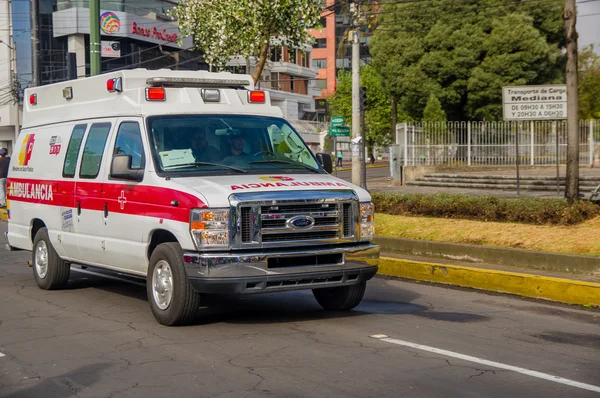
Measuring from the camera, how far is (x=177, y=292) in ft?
26.6

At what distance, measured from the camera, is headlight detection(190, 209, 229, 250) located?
783 cm

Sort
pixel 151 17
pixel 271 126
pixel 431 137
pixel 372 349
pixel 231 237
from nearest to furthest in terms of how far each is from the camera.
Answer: pixel 372 349
pixel 231 237
pixel 271 126
pixel 431 137
pixel 151 17

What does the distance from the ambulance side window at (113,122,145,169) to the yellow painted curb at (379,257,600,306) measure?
4.74 metres

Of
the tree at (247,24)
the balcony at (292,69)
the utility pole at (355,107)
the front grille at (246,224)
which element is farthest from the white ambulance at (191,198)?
the balcony at (292,69)

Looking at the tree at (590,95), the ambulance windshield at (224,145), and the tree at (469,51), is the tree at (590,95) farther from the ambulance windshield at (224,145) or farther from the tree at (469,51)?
the ambulance windshield at (224,145)

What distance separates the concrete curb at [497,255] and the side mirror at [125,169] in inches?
219

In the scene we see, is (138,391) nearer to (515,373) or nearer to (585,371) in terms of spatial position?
(515,373)

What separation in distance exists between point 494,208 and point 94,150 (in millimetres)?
7315

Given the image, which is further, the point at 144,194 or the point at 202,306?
the point at 202,306

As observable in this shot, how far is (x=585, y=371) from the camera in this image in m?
6.56

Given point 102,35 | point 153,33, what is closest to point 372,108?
point 153,33

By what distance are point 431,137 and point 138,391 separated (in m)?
29.3

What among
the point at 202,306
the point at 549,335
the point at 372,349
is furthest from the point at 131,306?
the point at 549,335

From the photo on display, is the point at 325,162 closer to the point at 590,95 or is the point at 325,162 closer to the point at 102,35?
the point at 590,95
